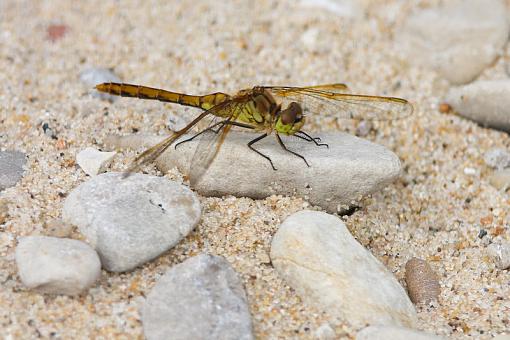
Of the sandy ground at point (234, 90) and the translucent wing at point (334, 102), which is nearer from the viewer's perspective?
the sandy ground at point (234, 90)

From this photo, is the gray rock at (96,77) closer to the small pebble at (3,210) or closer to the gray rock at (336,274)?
the small pebble at (3,210)

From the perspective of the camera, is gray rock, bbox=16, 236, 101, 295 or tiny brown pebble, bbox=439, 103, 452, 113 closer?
gray rock, bbox=16, 236, 101, 295

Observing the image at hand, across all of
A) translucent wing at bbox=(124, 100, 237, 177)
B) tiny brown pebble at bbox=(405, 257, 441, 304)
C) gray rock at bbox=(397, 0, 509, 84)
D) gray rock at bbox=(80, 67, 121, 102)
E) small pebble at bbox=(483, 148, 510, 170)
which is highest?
gray rock at bbox=(397, 0, 509, 84)

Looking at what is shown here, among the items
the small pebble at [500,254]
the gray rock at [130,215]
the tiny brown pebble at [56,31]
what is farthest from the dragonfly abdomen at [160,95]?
the small pebble at [500,254]

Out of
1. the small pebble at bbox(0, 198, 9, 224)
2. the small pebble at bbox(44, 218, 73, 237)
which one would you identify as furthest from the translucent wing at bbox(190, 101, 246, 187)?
the small pebble at bbox(0, 198, 9, 224)

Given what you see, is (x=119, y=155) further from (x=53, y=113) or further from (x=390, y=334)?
(x=390, y=334)

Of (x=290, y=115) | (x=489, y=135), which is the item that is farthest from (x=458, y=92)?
(x=290, y=115)

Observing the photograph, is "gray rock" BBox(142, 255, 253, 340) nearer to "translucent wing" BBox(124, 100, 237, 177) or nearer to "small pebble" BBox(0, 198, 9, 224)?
"translucent wing" BBox(124, 100, 237, 177)

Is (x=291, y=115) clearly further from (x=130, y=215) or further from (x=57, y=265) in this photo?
(x=57, y=265)
